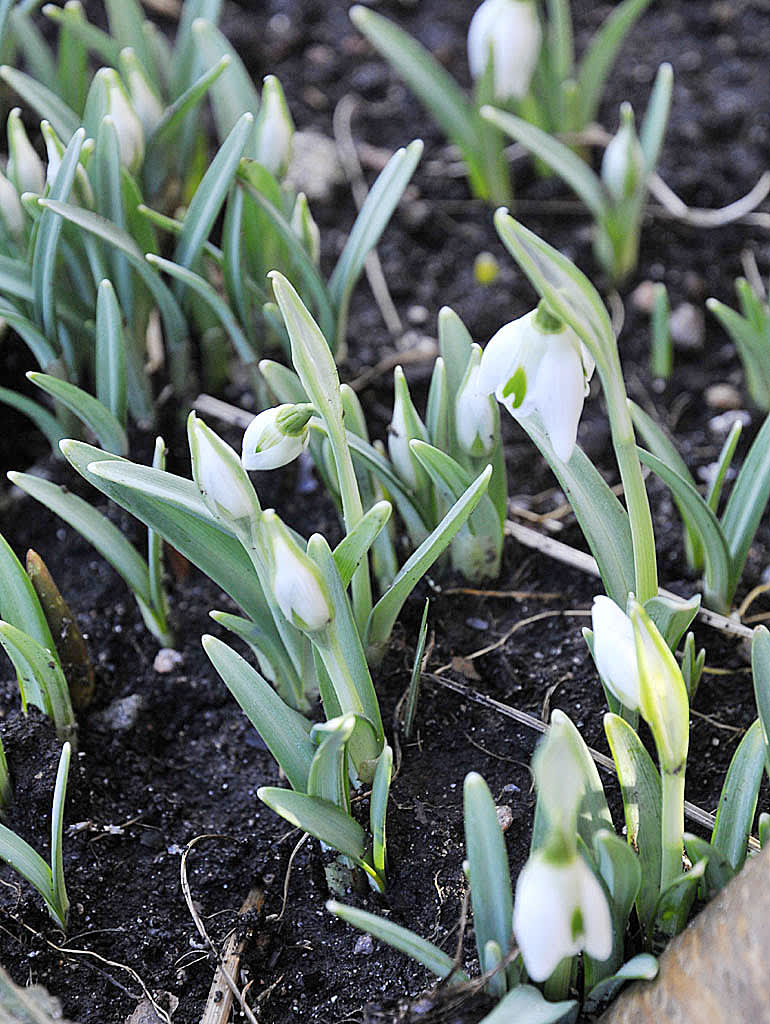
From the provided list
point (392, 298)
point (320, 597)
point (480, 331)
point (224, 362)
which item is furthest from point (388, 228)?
point (320, 597)

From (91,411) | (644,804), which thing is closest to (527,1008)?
(644,804)

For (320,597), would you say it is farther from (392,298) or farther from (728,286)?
(728,286)

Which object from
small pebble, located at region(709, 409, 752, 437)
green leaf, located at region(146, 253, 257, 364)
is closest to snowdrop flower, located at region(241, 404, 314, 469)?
green leaf, located at region(146, 253, 257, 364)

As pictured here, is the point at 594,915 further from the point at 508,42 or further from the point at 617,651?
the point at 508,42

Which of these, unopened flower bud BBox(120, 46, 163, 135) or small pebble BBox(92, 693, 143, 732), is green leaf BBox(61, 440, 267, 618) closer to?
small pebble BBox(92, 693, 143, 732)

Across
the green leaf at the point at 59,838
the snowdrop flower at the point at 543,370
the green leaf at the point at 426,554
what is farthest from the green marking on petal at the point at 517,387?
the green leaf at the point at 59,838
